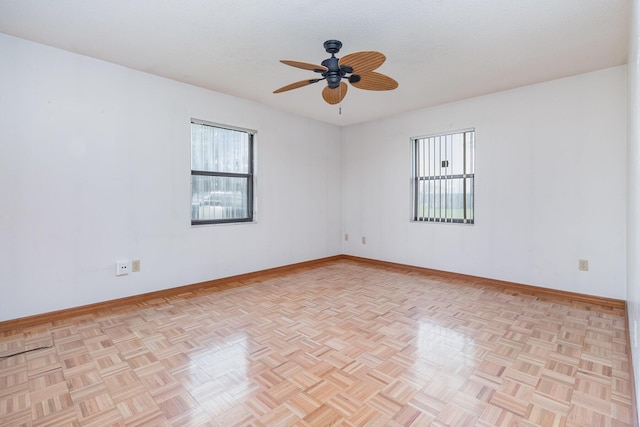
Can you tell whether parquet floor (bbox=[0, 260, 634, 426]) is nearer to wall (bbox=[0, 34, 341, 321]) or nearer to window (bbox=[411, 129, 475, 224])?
wall (bbox=[0, 34, 341, 321])

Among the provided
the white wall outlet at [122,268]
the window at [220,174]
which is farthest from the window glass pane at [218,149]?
the white wall outlet at [122,268]

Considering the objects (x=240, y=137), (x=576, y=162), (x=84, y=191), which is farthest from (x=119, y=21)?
(x=576, y=162)

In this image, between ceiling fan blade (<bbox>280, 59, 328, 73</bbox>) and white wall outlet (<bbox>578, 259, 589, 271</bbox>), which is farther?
white wall outlet (<bbox>578, 259, 589, 271</bbox>)

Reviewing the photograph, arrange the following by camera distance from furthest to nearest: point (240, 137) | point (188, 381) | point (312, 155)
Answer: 1. point (312, 155)
2. point (240, 137)
3. point (188, 381)

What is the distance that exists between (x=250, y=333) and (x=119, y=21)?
2.59m

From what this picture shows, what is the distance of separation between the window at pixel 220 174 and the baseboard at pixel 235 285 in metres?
0.78

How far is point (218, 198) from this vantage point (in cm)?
409

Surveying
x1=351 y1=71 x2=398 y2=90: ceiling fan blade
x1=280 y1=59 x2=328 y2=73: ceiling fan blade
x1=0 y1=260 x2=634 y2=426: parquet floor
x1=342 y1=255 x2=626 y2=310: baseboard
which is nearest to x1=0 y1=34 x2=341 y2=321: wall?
x1=0 y1=260 x2=634 y2=426: parquet floor

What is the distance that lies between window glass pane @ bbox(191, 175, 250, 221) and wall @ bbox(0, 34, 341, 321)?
6.8 inches

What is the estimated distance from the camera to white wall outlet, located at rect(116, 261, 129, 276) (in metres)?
3.18

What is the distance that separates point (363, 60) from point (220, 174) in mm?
2525

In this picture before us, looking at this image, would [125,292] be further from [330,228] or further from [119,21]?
[330,228]

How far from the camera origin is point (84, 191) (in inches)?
117

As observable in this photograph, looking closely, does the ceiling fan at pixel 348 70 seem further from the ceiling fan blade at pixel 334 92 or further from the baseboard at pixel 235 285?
the baseboard at pixel 235 285
